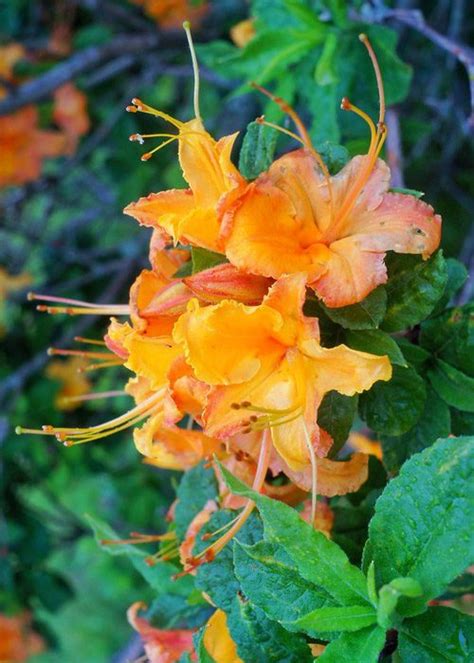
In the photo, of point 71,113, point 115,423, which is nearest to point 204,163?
point 115,423

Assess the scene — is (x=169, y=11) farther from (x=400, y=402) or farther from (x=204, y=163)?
(x=400, y=402)

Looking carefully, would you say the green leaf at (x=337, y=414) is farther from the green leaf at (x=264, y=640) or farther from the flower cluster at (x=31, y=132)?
the flower cluster at (x=31, y=132)

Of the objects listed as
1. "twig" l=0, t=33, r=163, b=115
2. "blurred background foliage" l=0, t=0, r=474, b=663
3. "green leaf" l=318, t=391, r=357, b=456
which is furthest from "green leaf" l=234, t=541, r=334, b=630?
"twig" l=0, t=33, r=163, b=115

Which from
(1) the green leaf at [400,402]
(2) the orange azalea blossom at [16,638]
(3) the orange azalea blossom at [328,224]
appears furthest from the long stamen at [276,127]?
(2) the orange azalea blossom at [16,638]

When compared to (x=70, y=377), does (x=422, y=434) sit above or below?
above

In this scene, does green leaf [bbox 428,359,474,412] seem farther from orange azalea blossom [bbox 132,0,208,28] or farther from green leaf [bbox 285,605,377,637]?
orange azalea blossom [bbox 132,0,208,28]
